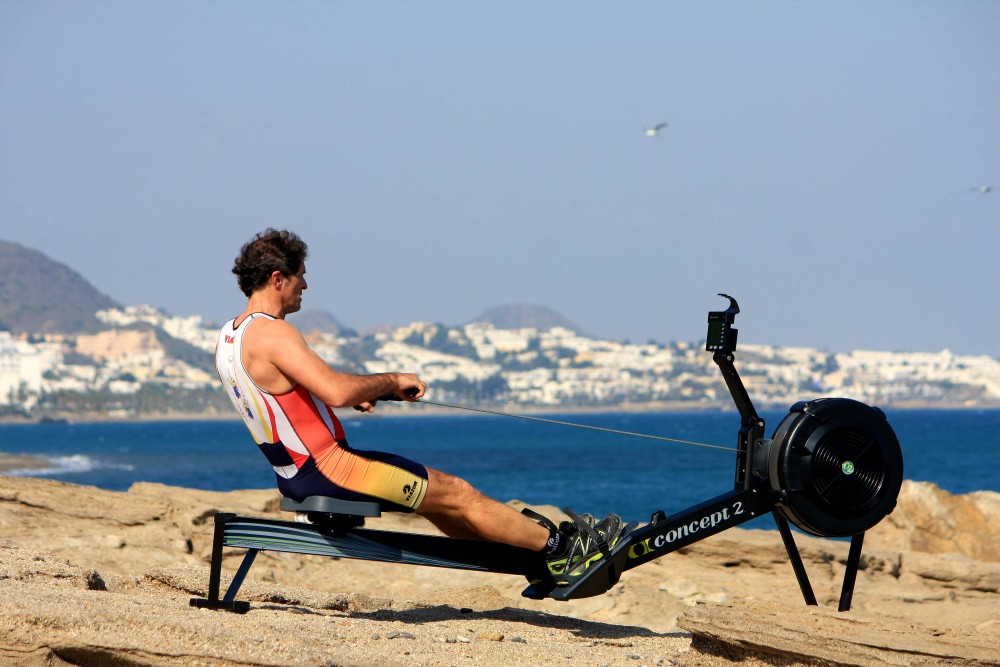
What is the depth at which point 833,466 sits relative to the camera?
566cm

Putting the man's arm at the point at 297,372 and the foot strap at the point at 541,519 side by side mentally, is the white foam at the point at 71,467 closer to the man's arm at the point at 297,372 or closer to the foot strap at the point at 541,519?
the foot strap at the point at 541,519

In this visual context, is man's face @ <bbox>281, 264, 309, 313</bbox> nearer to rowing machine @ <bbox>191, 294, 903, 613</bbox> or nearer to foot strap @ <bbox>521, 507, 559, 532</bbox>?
rowing machine @ <bbox>191, 294, 903, 613</bbox>

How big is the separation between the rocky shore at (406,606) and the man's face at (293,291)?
1296 mm

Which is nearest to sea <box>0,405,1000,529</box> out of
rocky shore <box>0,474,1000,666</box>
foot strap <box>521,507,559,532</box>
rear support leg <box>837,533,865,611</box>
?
rocky shore <box>0,474,1000,666</box>

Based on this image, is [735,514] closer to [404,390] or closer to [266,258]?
[404,390]

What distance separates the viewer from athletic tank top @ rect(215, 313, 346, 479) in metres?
5.27

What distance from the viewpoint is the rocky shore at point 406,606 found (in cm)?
450

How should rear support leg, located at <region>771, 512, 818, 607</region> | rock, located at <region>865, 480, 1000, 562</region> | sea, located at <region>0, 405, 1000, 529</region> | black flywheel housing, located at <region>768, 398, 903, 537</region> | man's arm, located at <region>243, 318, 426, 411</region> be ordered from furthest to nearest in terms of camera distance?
1. sea, located at <region>0, 405, 1000, 529</region>
2. rock, located at <region>865, 480, 1000, 562</region>
3. rear support leg, located at <region>771, 512, 818, 607</region>
4. black flywheel housing, located at <region>768, 398, 903, 537</region>
5. man's arm, located at <region>243, 318, 426, 411</region>

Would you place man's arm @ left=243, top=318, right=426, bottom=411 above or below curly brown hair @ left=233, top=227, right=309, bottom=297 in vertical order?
below

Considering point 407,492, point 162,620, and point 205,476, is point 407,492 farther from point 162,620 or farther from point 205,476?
point 205,476

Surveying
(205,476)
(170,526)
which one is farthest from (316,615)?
(205,476)

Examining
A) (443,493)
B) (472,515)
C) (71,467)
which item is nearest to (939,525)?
(472,515)

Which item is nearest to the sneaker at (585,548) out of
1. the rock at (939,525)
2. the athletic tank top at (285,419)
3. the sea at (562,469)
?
the athletic tank top at (285,419)

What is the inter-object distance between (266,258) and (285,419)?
2.25 ft
